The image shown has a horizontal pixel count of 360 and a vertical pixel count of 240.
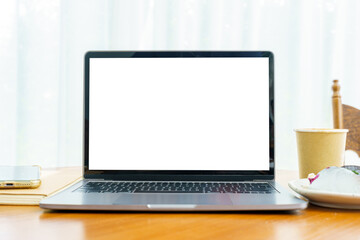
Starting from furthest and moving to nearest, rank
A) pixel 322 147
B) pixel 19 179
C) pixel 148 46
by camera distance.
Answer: pixel 148 46, pixel 322 147, pixel 19 179

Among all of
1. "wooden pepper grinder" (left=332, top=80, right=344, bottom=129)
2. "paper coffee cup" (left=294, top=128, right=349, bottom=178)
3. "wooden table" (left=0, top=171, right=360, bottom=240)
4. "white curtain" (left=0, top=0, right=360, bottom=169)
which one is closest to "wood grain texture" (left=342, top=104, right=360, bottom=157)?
"wooden pepper grinder" (left=332, top=80, right=344, bottom=129)

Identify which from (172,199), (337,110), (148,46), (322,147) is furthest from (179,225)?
(148,46)

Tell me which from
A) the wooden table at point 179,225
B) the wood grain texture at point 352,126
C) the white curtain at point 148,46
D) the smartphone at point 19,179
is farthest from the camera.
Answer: the white curtain at point 148,46

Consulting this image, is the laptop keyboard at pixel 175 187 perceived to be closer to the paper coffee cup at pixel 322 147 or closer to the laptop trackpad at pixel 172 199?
the laptop trackpad at pixel 172 199

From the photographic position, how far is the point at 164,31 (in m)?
1.79

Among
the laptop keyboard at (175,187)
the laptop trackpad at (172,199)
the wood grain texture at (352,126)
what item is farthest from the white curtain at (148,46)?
the laptop trackpad at (172,199)

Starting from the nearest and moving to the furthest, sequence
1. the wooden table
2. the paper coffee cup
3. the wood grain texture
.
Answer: the wooden table, the paper coffee cup, the wood grain texture

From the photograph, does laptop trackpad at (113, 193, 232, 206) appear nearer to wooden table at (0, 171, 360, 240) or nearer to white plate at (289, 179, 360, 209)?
wooden table at (0, 171, 360, 240)

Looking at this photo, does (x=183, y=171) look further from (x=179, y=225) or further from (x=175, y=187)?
(x=179, y=225)

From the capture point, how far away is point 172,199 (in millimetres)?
542

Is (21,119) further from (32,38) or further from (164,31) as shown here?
(164,31)

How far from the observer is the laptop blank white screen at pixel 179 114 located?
28.8 inches

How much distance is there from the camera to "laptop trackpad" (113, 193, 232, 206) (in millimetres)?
517

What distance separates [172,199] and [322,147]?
382 millimetres
